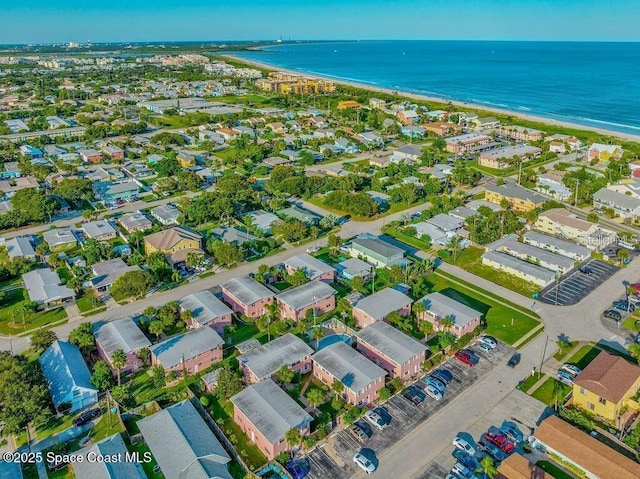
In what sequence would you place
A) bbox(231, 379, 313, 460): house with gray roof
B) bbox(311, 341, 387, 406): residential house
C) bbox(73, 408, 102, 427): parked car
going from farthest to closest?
bbox(311, 341, 387, 406): residential house
bbox(73, 408, 102, 427): parked car
bbox(231, 379, 313, 460): house with gray roof

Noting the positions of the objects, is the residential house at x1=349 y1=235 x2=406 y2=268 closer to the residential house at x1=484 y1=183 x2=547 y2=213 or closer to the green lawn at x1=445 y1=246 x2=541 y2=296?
the green lawn at x1=445 y1=246 x2=541 y2=296

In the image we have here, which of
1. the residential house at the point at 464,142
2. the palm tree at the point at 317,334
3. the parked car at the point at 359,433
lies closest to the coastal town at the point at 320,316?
the parked car at the point at 359,433

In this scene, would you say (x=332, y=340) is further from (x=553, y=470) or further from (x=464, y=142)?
(x=464, y=142)

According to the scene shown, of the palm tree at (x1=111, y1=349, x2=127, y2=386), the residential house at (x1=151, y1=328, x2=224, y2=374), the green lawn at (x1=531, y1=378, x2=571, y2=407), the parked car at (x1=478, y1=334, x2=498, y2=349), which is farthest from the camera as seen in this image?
the parked car at (x1=478, y1=334, x2=498, y2=349)

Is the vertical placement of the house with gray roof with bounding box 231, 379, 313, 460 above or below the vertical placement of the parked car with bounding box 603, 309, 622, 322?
above

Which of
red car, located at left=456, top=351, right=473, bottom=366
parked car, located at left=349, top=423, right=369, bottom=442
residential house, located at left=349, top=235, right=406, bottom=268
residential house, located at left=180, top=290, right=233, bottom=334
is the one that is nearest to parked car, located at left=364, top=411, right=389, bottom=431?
parked car, located at left=349, top=423, right=369, bottom=442

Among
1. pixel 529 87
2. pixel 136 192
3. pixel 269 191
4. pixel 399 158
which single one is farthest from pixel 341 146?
pixel 529 87
